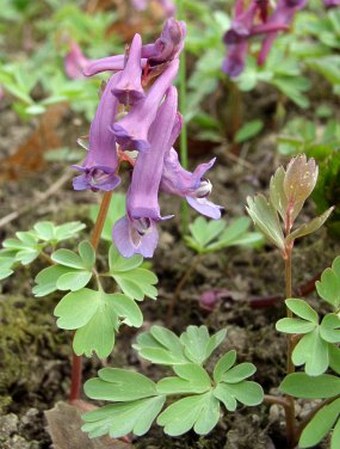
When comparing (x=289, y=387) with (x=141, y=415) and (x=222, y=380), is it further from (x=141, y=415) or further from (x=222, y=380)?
(x=141, y=415)

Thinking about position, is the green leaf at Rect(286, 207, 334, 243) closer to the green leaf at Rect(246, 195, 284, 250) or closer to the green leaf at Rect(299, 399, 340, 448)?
the green leaf at Rect(246, 195, 284, 250)

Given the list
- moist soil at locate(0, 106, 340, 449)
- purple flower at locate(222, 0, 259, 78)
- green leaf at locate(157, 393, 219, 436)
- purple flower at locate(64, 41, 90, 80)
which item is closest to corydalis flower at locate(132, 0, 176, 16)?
purple flower at locate(64, 41, 90, 80)

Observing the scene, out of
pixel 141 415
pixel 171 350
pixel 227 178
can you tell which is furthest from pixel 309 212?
pixel 141 415

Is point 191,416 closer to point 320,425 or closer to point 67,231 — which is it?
point 320,425

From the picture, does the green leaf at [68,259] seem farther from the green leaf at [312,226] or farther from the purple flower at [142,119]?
the green leaf at [312,226]

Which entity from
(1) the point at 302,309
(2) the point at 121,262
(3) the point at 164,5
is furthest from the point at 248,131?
(1) the point at 302,309
